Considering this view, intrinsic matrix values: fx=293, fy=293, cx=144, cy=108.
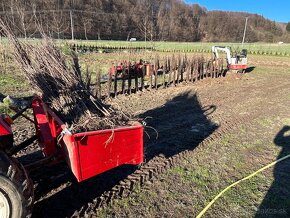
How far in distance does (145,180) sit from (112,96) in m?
6.28

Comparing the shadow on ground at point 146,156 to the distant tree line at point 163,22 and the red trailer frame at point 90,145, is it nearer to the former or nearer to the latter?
the red trailer frame at point 90,145

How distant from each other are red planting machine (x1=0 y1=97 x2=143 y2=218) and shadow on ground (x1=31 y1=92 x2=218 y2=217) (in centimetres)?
55

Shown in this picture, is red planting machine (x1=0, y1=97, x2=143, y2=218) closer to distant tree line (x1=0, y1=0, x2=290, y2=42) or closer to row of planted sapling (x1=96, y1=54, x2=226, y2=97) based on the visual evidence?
row of planted sapling (x1=96, y1=54, x2=226, y2=97)

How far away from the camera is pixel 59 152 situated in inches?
148

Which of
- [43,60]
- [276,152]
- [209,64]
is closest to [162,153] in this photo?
[276,152]

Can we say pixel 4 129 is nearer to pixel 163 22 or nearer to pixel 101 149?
pixel 101 149

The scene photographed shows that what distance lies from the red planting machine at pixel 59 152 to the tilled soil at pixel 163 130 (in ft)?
1.76

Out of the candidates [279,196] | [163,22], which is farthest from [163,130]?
[163,22]

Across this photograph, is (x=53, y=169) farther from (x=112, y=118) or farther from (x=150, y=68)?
(x=150, y=68)

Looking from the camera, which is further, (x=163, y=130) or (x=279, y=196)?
(x=163, y=130)

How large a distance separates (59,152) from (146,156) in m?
2.02

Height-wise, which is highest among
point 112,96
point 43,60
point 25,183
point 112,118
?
point 43,60

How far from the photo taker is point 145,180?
4.55 meters

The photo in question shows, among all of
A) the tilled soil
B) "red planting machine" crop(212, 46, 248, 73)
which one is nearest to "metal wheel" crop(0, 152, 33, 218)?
the tilled soil
